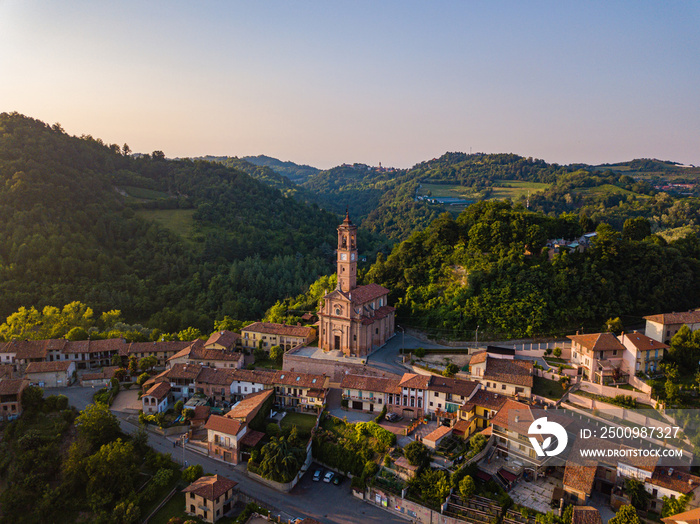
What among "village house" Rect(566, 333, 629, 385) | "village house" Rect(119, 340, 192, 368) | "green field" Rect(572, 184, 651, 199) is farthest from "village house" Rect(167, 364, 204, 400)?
"green field" Rect(572, 184, 651, 199)

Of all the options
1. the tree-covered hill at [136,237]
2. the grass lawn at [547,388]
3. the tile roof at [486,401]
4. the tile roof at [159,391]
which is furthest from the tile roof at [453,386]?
the tree-covered hill at [136,237]

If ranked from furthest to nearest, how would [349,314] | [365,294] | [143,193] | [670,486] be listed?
[143,193] < [365,294] < [349,314] < [670,486]

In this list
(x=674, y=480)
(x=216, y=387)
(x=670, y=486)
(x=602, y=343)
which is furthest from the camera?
(x=216, y=387)

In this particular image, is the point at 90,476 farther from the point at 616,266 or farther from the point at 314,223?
the point at 314,223

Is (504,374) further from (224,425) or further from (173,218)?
(173,218)

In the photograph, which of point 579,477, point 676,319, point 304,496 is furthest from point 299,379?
point 676,319

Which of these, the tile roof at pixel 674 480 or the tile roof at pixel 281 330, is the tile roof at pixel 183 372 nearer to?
the tile roof at pixel 281 330

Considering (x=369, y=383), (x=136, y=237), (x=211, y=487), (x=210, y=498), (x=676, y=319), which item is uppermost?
(x=136, y=237)

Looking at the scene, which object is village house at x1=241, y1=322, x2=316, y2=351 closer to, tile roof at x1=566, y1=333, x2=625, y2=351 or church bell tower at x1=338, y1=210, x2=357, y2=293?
church bell tower at x1=338, y1=210, x2=357, y2=293
